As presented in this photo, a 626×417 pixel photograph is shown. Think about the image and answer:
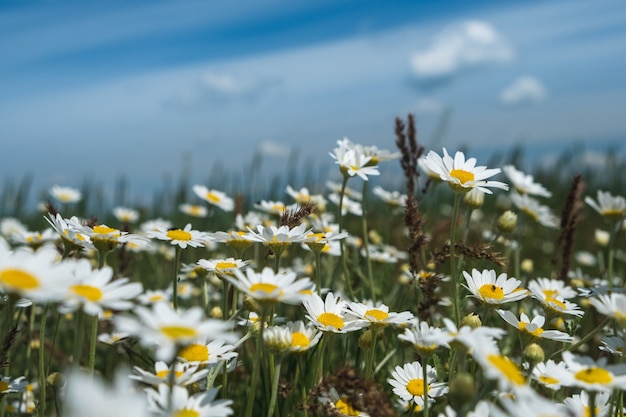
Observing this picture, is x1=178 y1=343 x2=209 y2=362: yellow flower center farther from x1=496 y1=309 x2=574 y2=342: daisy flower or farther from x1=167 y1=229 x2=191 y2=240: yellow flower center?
x1=496 y1=309 x2=574 y2=342: daisy flower

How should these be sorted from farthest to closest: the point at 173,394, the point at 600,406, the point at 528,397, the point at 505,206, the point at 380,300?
the point at 505,206 → the point at 380,300 → the point at 600,406 → the point at 173,394 → the point at 528,397

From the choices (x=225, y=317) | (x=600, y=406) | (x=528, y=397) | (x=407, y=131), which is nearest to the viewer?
(x=528, y=397)

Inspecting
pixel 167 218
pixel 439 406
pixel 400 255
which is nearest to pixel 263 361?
pixel 439 406

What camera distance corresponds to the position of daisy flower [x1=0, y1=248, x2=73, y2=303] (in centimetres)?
114

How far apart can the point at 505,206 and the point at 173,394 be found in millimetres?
2525

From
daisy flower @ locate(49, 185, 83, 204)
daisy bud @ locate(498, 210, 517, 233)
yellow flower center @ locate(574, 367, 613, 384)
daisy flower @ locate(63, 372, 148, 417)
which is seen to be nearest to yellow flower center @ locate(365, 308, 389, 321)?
yellow flower center @ locate(574, 367, 613, 384)

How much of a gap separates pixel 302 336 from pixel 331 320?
0.10m

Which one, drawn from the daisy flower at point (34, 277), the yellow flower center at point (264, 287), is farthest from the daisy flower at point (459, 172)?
the daisy flower at point (34, 277)

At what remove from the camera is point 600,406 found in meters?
1.87

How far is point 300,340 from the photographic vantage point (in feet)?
5.99

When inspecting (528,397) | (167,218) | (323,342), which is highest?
(528,397)

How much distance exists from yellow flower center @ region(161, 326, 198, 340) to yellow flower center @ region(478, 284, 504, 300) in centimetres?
114

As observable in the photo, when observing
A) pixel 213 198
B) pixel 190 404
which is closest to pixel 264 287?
pixel 190 404

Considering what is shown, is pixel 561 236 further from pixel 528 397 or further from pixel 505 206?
pixel 528 397
